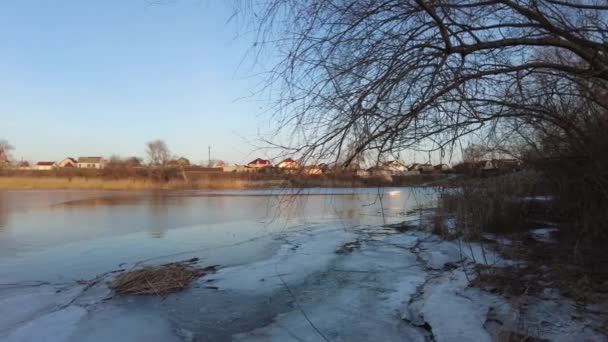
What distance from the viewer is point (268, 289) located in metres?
6.61

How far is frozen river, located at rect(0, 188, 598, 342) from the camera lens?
476 centimetres

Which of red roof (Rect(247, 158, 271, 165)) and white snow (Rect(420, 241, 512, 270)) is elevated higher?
red roof (Rect(247, 158, 271, 165))

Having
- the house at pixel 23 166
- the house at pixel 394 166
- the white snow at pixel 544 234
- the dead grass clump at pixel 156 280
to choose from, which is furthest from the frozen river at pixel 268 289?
the house at pixel 23 166

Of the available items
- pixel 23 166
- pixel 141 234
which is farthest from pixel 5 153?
pixel 141 234

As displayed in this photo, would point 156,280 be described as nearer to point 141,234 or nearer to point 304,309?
point 304,309

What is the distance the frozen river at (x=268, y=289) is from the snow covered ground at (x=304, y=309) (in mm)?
15

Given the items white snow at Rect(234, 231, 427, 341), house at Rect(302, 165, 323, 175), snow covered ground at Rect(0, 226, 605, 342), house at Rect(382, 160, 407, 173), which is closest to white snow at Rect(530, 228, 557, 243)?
snow covered ground at Rect(0, 226, 605, 342)

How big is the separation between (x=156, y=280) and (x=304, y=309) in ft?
9.04

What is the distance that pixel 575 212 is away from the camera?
7.46 meters

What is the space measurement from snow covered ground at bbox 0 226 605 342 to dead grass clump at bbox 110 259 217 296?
220 mm

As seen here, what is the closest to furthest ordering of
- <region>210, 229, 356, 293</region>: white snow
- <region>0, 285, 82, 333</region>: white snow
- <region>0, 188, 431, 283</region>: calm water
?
<region>0, 285, 82, 333</region>: white snow → <region>210, 229, 356, 293</region>: white snow → <region>0, 188, 431, 283</region>: calm water

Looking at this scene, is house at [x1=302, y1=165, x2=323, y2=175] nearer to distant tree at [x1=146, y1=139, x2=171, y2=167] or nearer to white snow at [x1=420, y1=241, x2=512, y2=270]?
white snow at [x1=420, y1=241, x2=512, y2=270]

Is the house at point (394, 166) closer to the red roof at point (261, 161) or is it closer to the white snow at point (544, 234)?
the red roof at point (261, 161)

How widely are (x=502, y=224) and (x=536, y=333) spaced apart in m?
7.74
